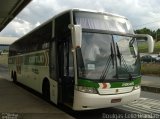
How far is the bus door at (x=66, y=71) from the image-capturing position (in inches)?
422

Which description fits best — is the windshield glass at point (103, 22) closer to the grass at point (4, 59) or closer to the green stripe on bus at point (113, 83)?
the green stripe on bus at point (113, 83)

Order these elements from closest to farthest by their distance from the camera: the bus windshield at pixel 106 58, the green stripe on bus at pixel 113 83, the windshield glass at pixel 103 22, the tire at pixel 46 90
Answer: the green stripe on bus at pixel 113 83 → the bus windshield at pixel 106 58 → the windshield glass at pixel 103 22 → the tire at pixel 46 90

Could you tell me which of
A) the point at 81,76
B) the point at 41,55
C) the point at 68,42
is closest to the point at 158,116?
the point at 81,76

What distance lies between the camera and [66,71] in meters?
11.2

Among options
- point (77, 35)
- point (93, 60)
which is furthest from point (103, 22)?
point (77, 35)

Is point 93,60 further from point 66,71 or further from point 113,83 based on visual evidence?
point 66,71

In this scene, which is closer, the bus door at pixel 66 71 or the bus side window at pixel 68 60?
the bus door at pixel 66 71

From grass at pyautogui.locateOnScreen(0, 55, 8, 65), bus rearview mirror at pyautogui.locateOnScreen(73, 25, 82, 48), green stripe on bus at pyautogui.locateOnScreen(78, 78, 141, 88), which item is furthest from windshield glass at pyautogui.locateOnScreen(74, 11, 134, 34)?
grass at pyautogui.locateOnScreen(0, 55, 8, 65)

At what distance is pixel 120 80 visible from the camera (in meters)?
10.3

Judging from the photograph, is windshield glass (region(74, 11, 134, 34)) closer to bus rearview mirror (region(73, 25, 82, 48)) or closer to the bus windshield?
the bus windshield

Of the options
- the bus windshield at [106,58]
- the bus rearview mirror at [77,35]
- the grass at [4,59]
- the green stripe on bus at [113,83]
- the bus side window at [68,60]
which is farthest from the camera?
the grass at [4,59]

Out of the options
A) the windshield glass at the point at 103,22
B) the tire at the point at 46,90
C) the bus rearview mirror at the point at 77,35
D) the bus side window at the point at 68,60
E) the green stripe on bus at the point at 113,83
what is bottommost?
the tire at the point at 46,90

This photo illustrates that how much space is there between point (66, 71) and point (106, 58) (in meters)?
1.58

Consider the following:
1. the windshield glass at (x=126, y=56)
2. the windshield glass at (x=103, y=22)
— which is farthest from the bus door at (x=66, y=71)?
the windshield glass at (x=126, y=56)
